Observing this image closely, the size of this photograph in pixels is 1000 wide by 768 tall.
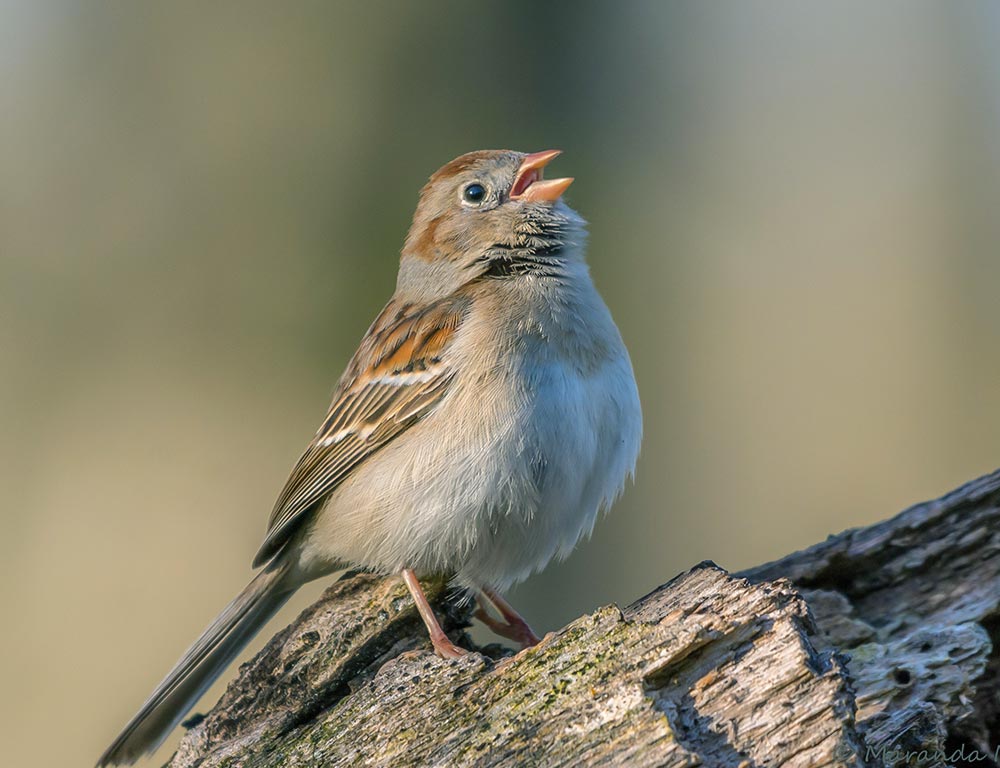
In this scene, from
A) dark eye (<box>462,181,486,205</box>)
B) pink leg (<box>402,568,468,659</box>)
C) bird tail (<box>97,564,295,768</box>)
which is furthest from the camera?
dark eye (<box>462,181,486,205</box>)

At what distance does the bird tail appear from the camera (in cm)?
380

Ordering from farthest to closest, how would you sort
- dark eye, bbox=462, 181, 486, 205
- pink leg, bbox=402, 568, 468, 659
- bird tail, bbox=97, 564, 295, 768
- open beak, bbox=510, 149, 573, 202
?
dark eye, bbox=462, 181, 486, 205 → open beak, bbox=510, 149, 573, 202 → bird tail, bbox=97, 564, 295, 768 → pink leg, bbox=402, 568, 468, 659

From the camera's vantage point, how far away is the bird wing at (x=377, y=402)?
3.88m

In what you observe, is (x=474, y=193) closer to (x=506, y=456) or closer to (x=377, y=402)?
(x=377, y=402)

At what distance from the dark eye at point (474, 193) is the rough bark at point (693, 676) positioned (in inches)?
64.5

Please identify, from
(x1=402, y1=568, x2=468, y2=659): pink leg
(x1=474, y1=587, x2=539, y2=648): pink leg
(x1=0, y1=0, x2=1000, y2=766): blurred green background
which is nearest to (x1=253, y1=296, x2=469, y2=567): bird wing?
(x1=402, y1=568, x2=468, y2=659): pink leg

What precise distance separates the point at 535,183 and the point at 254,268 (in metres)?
2.45

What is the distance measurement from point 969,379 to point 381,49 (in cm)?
639

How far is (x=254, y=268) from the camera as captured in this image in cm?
618

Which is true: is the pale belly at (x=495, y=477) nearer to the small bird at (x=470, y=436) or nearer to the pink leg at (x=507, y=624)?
the small bird at (x=470, y=436)

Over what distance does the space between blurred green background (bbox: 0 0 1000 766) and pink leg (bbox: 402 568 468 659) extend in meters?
1.84

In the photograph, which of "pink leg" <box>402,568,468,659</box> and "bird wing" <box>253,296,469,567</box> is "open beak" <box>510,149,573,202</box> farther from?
"pink leg" <box>402,568,468,659</box>

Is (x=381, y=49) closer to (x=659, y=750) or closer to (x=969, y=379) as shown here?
(x=659, y=750)

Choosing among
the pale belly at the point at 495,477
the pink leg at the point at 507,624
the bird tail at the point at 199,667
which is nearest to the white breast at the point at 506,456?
the pale belly at the point at 495,477
